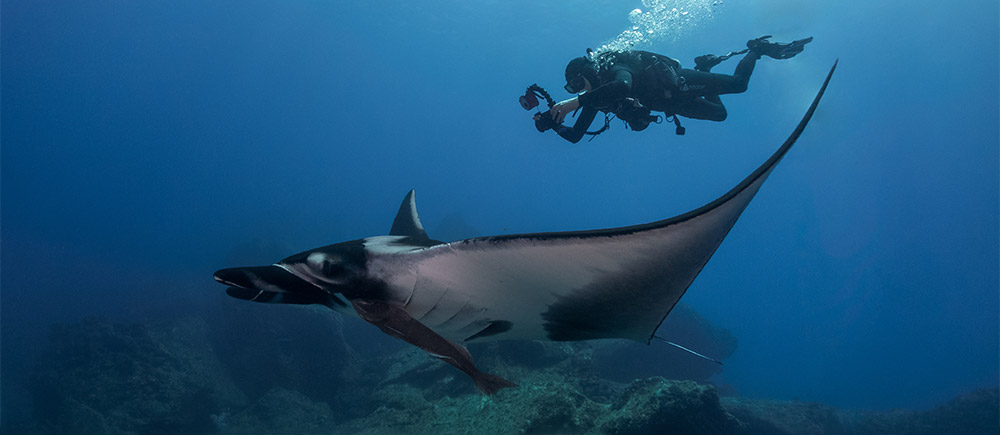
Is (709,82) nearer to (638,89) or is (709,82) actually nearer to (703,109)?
(703,109)

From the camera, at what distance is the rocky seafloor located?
5.18 meters

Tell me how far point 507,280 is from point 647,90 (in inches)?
208

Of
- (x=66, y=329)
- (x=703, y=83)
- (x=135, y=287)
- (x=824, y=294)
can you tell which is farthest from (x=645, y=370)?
(x=824, y=294)

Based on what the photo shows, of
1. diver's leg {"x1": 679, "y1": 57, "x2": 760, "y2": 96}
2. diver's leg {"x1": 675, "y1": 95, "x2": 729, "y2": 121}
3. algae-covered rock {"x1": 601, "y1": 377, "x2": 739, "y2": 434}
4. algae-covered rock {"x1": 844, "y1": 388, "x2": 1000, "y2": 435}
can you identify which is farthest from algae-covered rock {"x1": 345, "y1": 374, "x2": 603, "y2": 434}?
algae-covered rock {"x1": 844, "y1": 388, "x2": 1000, "y2": 435}

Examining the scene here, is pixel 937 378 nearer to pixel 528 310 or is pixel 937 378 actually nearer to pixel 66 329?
pixel 528 310

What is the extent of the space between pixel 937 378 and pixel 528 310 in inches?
2759

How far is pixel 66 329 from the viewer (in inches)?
420

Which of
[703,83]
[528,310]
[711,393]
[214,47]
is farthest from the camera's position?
[214,47]

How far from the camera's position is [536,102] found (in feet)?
15.9

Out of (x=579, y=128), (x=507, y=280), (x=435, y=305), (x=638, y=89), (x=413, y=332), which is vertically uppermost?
(x=638, y=89)

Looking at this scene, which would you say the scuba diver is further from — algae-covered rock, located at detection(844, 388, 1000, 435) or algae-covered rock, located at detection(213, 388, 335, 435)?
algae-covered rock, located at detection(844, 388, 1000, 435)

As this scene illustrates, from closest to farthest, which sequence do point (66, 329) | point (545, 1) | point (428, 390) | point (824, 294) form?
point (428, 390) → point (66, 329) → point (545, 1) → point (824, 294)

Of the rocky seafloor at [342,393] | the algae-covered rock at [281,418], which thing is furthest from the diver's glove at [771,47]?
the algae-covered rock at [281,418]

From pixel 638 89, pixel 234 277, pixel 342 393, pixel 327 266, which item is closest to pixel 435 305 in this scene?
pixel 327 266
